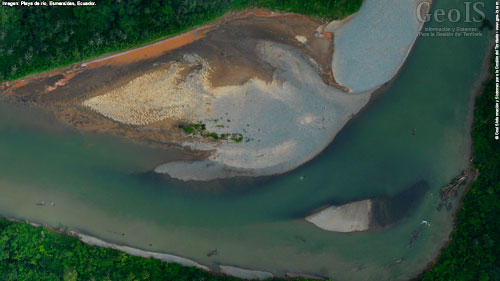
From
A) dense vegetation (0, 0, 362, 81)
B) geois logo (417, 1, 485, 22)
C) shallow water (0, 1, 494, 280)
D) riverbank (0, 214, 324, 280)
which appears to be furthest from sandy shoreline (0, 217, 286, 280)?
geois logo (417, 1, 485, 22)

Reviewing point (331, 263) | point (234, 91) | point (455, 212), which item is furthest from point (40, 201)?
point (455, 212)

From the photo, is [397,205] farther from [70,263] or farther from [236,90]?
[70,263]

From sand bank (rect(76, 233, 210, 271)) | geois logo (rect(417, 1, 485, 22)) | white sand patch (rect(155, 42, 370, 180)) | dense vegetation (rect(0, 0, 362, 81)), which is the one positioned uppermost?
dense vegetation (rect(0, 0, 362, 81))

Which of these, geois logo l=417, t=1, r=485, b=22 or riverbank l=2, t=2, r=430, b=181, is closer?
riverbank l=2, t=2, r=430, b=181

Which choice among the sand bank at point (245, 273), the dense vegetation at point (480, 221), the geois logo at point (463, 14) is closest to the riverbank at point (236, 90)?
the geois logo at point (463, 14)

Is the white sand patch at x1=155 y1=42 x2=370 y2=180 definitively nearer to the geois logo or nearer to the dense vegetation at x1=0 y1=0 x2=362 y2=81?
the dense vegetation at x1=0 y1=0 x2=362 y2=81

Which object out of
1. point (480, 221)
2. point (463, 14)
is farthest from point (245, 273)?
point (463, 14)

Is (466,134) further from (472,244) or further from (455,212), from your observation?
(472,244)
